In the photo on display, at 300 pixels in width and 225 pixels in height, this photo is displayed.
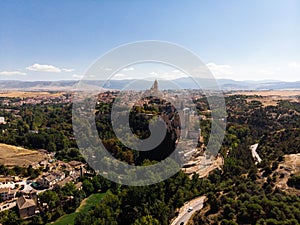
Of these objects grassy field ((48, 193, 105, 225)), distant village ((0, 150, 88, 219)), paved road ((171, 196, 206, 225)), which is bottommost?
grassy field ((48, 193, 105, 225))

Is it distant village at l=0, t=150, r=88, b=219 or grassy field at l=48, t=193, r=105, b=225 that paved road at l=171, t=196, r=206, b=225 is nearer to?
grassy field at l=48, t=193, r=105, b=225

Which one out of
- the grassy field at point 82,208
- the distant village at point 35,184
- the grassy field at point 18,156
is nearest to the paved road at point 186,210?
Result: the grassy field at point 82,208

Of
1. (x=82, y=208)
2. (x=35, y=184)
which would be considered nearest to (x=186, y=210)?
(x=82, y=208)

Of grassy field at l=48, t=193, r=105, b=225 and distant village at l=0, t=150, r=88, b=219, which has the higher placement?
distant village at l=0, t=150, r=88, b=219

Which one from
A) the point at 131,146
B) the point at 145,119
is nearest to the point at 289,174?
the point at 131,146

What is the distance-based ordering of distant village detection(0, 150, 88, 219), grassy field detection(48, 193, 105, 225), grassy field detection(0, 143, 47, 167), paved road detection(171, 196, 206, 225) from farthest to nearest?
grassy field detection(0, 143, 47, 167) → distant village detection(0, 150, 88, 219) → grassy field detection(48, 193, 105, 225) → paved road detection(171, 196, 206, 225)

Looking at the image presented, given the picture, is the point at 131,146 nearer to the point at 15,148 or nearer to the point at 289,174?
the point at 289,174

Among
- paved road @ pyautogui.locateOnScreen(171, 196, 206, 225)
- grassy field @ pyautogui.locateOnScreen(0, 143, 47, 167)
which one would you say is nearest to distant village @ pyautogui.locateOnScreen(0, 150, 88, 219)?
grassy field @ pyautogui.locateOnScreen(0, 143, 47, 167)

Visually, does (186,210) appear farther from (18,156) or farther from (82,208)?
(18,156)
